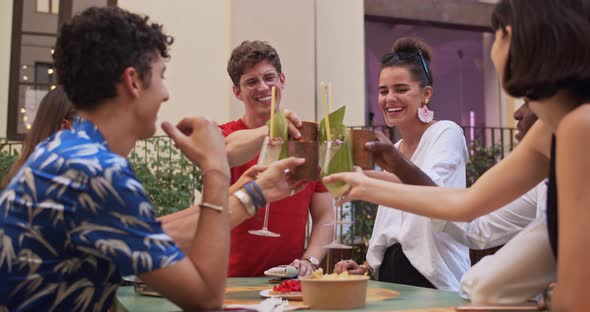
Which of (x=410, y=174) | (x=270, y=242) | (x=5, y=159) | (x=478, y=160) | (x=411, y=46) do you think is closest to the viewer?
(x=410, y=174)

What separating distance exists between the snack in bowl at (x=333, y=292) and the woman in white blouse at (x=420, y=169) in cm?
64

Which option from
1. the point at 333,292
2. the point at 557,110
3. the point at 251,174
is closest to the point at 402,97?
the point at 251,174

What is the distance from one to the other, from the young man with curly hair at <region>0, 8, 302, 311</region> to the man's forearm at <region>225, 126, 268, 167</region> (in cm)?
78

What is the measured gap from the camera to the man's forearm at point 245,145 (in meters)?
2.41

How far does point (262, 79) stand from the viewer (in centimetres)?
293

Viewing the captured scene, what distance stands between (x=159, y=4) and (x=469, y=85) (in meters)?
9.86

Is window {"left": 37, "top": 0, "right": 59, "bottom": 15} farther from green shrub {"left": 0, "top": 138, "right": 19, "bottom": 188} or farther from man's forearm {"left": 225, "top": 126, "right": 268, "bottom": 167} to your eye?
man's forearm {"left": 225, "top": 126, "right": 268, "bottom": 167}

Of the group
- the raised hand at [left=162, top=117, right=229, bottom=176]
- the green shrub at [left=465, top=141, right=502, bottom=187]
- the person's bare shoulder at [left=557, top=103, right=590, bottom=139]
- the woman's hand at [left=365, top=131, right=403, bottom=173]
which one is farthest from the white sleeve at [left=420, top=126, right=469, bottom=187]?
the green shrub at [left=465, top=141, right=502, bottom=187]

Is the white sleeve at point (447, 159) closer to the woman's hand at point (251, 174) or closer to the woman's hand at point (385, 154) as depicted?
the woman's hand at point (385, 154)

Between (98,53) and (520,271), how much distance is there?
106cm

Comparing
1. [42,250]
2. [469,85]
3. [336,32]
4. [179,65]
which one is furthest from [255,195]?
[469,85]

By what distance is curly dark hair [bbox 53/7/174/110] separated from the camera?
4.91ft

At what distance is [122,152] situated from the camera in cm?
159

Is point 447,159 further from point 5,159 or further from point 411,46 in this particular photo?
point 5,159
